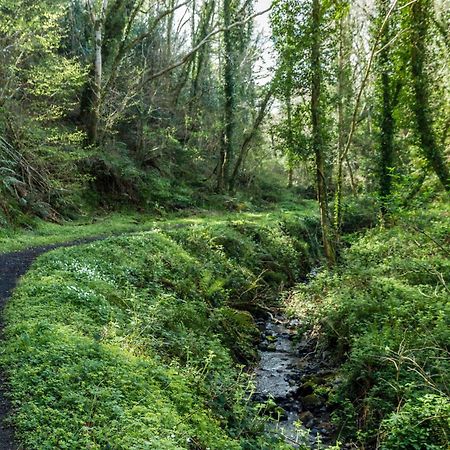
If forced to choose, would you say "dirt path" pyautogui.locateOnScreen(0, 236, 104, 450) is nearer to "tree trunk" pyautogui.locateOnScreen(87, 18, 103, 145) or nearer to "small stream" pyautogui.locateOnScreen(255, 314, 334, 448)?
"small stream" pyautogui.locateOnScreen(255, 314, 334, 448)

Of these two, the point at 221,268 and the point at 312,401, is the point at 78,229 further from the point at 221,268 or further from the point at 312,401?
the point at 312,401

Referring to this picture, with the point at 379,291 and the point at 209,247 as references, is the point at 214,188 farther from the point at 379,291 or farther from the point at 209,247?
the point at 379,291

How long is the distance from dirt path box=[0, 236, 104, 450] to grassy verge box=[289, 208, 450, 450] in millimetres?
5161

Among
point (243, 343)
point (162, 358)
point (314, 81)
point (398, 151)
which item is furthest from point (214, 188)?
point (162, 358)

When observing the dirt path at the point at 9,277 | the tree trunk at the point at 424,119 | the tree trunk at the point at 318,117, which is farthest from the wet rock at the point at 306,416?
the tree trunk at the point at 424,119

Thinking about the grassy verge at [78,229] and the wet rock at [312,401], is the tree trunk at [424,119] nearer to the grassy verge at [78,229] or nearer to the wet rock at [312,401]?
the grassy verge at [78,229]

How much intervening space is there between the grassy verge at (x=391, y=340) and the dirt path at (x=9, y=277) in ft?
16.9

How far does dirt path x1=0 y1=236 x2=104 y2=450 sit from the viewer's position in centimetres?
442

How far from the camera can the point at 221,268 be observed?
1435cm

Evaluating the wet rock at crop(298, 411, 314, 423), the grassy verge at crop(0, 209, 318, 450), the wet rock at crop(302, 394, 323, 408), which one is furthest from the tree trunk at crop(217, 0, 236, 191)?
the wet rock at crop(298, 411, 314, 423)

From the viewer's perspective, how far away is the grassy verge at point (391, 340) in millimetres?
6488

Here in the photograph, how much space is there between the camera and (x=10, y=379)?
5.35 metres

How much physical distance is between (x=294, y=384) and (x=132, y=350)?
4562mm

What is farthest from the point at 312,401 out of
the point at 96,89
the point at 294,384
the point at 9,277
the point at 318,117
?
the point at 96,89
